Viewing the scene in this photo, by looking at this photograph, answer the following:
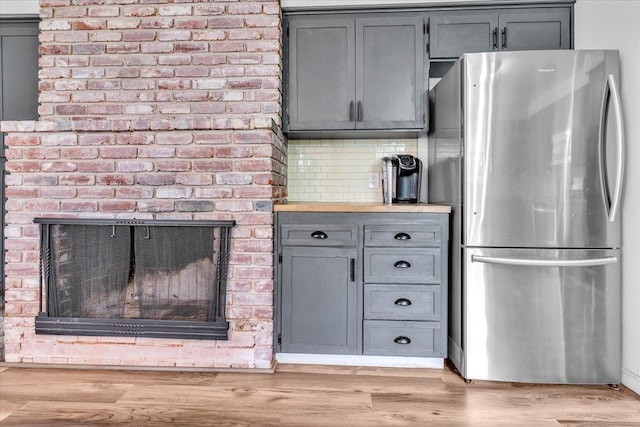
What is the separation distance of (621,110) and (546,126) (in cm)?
41

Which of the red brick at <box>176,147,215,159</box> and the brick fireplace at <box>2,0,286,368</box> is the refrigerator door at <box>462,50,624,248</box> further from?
the red brick at <box>176,147,215,159</box>

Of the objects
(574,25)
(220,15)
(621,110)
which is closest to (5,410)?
(220,15)

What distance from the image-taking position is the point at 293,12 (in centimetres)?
268

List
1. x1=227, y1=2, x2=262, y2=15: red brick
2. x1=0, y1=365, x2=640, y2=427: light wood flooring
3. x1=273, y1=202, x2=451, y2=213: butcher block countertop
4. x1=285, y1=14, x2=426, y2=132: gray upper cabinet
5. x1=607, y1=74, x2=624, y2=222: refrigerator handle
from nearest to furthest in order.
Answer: x1=0, y1=365, x2=640, y2=427: light wood flooring, x1=607, y1=74, x2=624, y2=222: refrigerator handle, x1=273, y1=202, x2=451, y2=213: butcher block countertop, x1=227, y1=2, x2=262, y2=15: red brick, x1=285, y1=14, x2=426, y2=132: gray upper cabinet

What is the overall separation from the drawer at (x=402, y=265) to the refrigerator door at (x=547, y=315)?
232 mm

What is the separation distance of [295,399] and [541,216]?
1604 mm

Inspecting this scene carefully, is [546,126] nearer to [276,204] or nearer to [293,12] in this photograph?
[276,204]

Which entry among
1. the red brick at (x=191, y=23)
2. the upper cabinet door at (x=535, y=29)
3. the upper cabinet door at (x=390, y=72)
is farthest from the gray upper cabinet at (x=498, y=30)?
the red brick at (x=191, y=23)

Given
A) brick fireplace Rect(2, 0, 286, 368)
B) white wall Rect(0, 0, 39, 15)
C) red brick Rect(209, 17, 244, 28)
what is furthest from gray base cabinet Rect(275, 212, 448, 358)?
white wall Rect(0, 0, 39, 15)

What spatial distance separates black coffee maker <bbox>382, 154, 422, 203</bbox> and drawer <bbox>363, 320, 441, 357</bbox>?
854mm

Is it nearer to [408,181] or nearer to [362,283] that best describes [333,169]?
[408,181]

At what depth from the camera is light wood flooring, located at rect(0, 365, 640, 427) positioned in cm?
182

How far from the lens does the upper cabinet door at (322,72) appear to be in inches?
105

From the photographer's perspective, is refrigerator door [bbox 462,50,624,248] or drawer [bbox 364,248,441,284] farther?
drawer [bbox 364,248,441,284]
